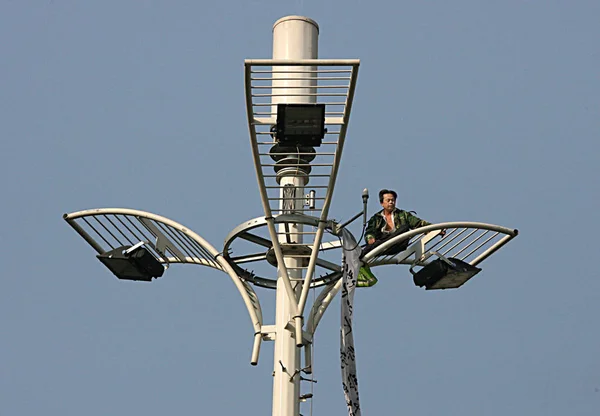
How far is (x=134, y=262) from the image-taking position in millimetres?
21984

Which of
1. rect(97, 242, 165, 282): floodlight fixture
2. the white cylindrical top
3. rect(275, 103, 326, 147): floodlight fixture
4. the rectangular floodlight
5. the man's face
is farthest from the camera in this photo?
the white cylindrical top

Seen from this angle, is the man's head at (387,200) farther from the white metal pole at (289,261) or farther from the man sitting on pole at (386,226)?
the white metal pole at (289,261)

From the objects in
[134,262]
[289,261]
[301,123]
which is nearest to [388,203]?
[289,261]

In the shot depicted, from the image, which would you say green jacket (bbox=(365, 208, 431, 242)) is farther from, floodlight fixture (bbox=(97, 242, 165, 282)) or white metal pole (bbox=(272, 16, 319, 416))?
floodlight fixture (bbox=(97, 242, 165, 282))

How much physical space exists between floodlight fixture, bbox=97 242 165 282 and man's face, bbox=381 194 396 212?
14.1ft

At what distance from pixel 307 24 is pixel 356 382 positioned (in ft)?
23.8

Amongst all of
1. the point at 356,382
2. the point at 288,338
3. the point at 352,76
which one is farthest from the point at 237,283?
the point at 352,76

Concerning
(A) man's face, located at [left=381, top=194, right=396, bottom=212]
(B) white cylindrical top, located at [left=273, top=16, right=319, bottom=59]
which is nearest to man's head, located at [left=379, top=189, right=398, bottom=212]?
(A) man's face, located at [left=381, top=194, right=396, bottom=212]

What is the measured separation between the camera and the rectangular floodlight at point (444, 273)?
2162 centimetres

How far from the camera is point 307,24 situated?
23781 mm

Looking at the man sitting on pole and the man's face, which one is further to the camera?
the man's face

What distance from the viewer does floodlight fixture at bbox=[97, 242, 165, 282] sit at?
71.9 feet

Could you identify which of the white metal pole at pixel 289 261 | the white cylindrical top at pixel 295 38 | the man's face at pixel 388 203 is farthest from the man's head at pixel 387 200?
the white cylindrical top at pixel 295 38

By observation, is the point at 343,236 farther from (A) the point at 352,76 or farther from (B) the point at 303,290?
(A) the point at 352,76
